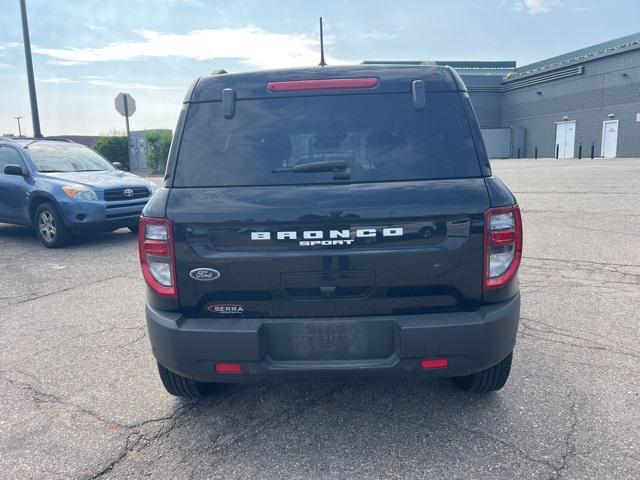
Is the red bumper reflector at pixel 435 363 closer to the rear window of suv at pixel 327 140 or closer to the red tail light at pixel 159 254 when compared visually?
the rear window of suv at pixel 327 140

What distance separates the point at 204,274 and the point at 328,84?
4.00 feet

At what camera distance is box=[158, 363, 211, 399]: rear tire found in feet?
9.70

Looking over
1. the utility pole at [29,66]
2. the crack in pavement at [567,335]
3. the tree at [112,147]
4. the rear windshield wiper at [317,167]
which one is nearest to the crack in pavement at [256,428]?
the rear windshield wiper at [317,167]

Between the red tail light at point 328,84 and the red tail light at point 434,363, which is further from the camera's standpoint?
the red tail light at point 328,84

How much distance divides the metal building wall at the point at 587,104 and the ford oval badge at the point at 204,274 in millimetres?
38492

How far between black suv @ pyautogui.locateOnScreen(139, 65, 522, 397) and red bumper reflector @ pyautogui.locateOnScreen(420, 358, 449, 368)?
0.01m

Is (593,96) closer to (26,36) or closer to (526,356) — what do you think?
(26,36)

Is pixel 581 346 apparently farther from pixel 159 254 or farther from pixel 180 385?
pixel 159 254

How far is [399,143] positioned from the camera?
259cm

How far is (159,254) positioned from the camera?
8.28ft

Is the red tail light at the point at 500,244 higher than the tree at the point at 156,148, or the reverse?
the tree at the point at 156,148

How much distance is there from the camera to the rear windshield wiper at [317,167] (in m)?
2.52

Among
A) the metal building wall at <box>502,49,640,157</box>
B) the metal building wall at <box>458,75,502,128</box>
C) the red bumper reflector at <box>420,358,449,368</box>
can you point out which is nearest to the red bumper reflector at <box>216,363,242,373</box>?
the red bumper reflector at <box>420,358,449,368</box>

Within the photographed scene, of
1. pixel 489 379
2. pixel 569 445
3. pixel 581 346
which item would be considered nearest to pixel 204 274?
pixel 489 379
